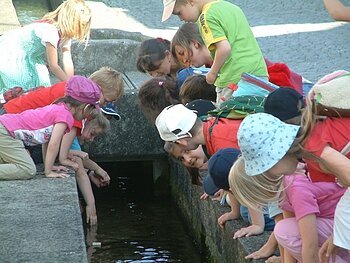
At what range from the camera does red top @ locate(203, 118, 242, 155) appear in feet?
15.9

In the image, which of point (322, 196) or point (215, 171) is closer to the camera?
point (322, 196)

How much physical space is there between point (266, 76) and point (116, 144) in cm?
208

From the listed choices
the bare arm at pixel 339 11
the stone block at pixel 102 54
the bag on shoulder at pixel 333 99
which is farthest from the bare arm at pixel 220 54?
the stone block at pixel 102 54

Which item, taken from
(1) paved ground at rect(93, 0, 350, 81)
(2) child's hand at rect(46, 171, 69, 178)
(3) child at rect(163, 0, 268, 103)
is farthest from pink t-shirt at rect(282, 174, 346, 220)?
(1) paved ground at rect(93, 0, 350, 81)

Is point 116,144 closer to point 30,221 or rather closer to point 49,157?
point 49,157

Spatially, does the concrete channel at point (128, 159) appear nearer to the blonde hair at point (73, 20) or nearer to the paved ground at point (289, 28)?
the paved ground at point (289, 28)

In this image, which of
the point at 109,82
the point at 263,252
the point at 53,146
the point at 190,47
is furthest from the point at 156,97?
the point at 263,252

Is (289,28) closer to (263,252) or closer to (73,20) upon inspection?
(73,20)

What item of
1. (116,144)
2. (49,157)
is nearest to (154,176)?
(116,144)

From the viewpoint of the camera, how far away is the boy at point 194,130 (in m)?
4.87

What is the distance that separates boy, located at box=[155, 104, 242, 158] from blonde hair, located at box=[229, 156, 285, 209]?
971 millimetres

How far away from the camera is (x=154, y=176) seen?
7.78 meters

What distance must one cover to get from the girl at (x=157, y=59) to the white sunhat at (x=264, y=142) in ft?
10.0

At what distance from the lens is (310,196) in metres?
4.03
